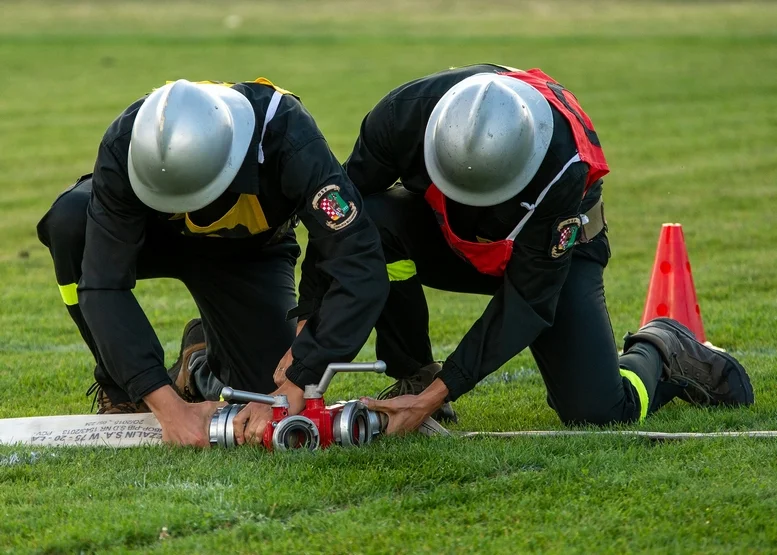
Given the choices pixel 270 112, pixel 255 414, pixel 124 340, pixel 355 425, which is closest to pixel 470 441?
pixel 355 425

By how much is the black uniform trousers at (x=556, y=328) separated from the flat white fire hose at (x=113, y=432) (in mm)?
300

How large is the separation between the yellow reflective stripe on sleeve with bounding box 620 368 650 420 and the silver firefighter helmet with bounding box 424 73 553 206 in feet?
3.85

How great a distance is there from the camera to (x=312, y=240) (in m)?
4.55

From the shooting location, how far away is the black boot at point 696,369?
5.24m

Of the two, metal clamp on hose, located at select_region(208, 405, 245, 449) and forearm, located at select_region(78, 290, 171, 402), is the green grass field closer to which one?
metal clamp on hose, located at select_region(208, 405, 245, 449)

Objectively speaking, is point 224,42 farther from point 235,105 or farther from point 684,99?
point 235,105

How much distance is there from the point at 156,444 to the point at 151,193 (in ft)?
3.37

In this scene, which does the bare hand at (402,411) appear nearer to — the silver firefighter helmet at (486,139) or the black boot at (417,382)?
the black boot at (417,382)

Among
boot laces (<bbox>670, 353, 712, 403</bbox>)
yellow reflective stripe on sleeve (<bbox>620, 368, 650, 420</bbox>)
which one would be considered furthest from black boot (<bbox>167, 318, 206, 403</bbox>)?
boot laces (<bbox>670, 353, 712, 403</bbox>)

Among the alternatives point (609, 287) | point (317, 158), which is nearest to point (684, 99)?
point (609, 287)

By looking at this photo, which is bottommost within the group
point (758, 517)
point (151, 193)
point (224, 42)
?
point (758, 517)

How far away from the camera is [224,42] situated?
29500 millimetres

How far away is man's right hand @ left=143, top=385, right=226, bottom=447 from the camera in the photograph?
14.8 ft

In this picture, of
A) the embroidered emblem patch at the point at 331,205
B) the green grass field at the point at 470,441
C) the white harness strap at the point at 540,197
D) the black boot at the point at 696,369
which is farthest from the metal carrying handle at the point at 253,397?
the black boot at the point at 696,369
